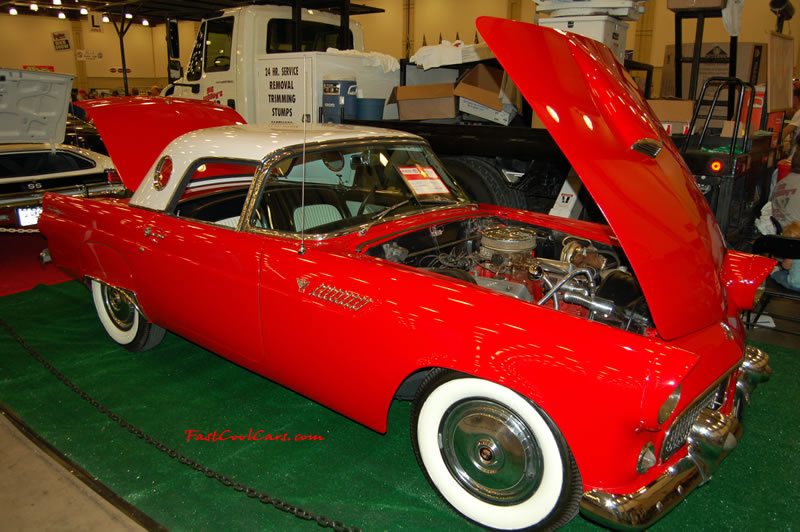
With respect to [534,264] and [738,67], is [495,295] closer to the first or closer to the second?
[534,264]

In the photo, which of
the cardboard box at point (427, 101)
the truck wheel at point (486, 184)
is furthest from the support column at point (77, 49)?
the truck wheel at point (486, 184)

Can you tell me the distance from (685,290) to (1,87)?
5776 millimetres

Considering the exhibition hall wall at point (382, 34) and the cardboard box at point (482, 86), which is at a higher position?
the exhibition hall wall at point (382, 34)

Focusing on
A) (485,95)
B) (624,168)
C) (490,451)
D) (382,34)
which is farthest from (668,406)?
(382,34)

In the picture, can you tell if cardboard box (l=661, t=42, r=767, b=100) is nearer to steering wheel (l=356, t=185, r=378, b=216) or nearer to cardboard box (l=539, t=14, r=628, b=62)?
cardboard box (l=539, t=14, r=628, b=62)

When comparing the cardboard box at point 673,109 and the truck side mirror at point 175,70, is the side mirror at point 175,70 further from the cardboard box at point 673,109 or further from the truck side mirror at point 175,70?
the cardboard box at point 673,109

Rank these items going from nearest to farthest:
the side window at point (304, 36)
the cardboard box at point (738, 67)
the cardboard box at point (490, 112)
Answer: the cardboard box at point (490, 112)
the cardboard box at point (738, 67)
the side window at point (304, 36)

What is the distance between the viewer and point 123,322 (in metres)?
3.79

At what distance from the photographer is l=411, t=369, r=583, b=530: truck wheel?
6.44 feet

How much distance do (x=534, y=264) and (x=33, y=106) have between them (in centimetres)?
516

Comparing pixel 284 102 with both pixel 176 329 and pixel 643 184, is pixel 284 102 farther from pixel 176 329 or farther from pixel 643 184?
pixel 643 184

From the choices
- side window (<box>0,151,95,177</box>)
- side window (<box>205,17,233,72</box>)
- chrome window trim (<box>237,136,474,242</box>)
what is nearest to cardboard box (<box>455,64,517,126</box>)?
chrome window trim (<box>237,136,474,242</box>)

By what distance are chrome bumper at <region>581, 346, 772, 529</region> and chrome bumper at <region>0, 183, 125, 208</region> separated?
16.7 ft

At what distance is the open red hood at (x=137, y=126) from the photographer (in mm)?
3730
